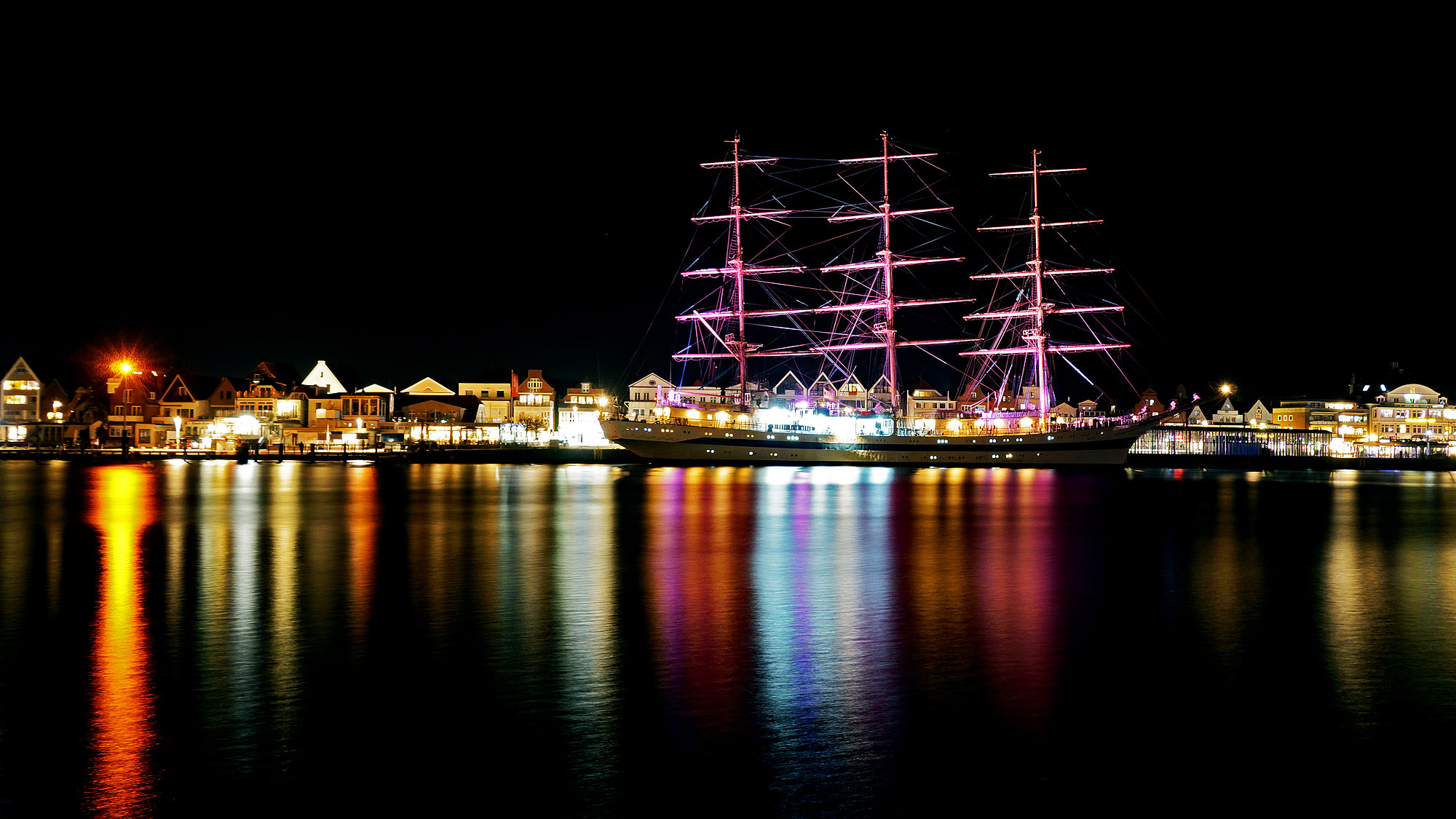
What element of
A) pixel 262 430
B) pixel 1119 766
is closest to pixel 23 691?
pixel 1119 766

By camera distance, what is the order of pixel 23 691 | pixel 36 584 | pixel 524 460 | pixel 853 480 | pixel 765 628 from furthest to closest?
pixel 524 460
pixel 853 480
pixel 36 584
pixel 765 628
pixel 23 691

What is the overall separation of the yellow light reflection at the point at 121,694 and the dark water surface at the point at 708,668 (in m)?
0.05

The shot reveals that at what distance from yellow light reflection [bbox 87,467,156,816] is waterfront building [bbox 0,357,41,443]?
74.8m

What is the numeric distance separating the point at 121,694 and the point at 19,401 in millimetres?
91553

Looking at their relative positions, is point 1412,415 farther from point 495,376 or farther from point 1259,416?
point 495,376

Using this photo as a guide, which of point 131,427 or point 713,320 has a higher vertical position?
point 713,320

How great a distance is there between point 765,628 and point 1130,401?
4077 inches

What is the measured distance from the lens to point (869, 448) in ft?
238

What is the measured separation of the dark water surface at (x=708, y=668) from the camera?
324 inches

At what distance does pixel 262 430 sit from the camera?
84.3 m

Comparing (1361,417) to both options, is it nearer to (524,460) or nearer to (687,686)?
(524,460)

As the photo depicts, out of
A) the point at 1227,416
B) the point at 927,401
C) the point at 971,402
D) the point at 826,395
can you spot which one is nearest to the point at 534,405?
the point at 826,395

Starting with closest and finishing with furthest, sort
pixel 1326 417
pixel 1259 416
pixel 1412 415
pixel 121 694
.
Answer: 1. pixel 121 694
2. pixel 1412 415
3. pixel 1326 417
4. pixel 1259 416

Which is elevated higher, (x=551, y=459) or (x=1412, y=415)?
(x=1412, y=415)
